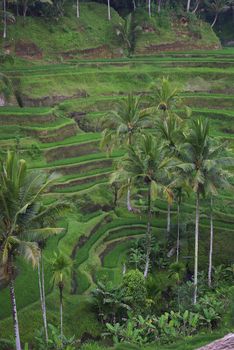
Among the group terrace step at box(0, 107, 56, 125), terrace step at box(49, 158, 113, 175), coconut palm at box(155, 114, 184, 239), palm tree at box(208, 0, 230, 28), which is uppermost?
palm tree at box(208, 0, 230, 28)

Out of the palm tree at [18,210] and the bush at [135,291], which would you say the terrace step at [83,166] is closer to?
the bush at [135,291]

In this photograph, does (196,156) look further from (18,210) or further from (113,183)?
(113,183)

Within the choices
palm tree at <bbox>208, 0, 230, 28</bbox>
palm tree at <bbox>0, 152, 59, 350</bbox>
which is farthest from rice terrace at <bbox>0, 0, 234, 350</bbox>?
palm tree at <bbox>208, 0, 230, 28</bbox>

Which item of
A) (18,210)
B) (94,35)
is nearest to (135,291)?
(18,210)

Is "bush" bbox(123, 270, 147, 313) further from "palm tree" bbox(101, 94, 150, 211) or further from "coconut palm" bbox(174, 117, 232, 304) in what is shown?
"palm tree" bbox(101, 94, 150, 211)

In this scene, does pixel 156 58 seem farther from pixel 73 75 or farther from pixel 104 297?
pixel 104 297

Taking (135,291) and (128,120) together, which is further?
(128,120)

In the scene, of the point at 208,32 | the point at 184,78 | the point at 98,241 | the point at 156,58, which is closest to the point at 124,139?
the point at 98,241

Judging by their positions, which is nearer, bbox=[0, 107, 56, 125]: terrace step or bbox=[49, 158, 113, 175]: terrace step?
bbox=[49, 158, 113, 175]: terrace step
